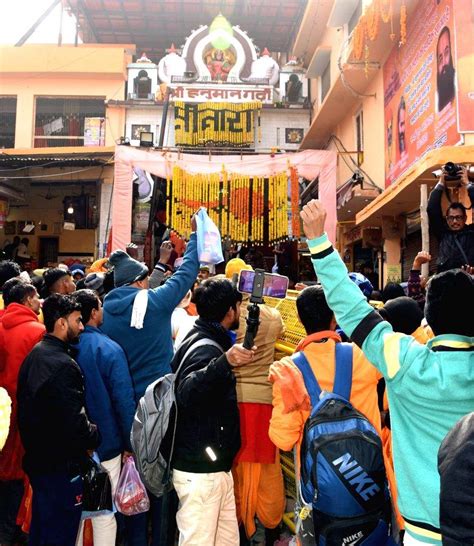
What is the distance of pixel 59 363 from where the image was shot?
9.75 ft

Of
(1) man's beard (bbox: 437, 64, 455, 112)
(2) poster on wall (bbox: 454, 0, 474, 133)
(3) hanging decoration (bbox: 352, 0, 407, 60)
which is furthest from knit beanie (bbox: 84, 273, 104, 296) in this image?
(3) hanging decoration (bbox: 352, 0, 407, 60)

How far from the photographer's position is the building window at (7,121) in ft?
58.7

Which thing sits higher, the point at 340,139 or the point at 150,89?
the point at 150,89

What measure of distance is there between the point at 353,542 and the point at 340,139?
46.4 feet

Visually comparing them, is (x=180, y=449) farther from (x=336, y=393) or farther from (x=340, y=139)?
(x=340, y=139)

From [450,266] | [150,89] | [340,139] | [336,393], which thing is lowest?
[336,393]

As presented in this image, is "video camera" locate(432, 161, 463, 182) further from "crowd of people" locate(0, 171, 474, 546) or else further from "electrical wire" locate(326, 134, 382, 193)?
"electrical wire" locate(326, 134, 382, 193)

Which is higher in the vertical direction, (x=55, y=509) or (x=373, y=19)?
(x=373, y=19)

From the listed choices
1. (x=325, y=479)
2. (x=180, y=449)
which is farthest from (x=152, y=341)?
(x=325, y=479)

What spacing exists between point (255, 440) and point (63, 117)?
1734 centimetres

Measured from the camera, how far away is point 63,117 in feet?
58.9

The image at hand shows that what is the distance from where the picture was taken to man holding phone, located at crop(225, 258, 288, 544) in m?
3.60

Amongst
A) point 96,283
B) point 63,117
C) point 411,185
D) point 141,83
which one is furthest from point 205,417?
point 63,117

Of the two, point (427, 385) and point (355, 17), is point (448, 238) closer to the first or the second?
point (427, 385)
